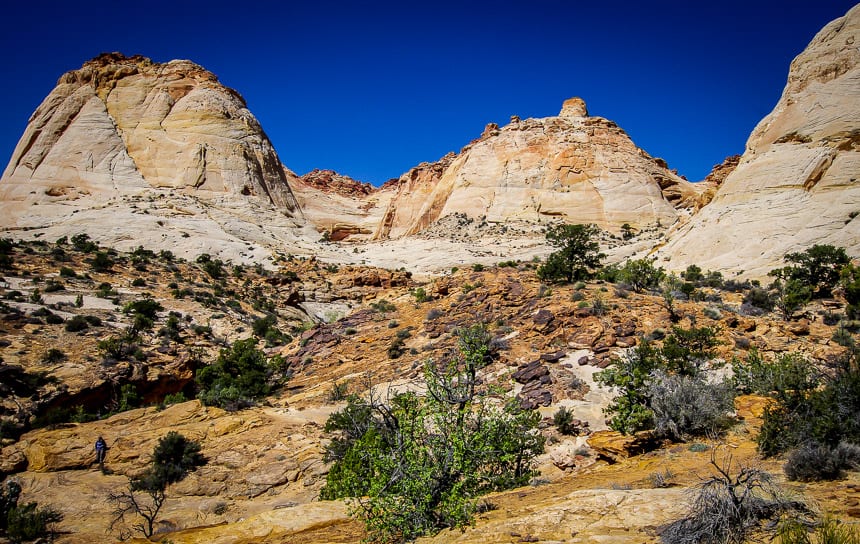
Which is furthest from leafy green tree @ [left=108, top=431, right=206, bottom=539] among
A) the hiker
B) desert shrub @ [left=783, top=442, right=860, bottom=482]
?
desert shrub @ [left=783, top=442, right=860, bottom=482]

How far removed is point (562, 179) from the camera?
48938 millimetres

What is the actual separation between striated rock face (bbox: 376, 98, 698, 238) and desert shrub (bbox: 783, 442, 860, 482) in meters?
41.9

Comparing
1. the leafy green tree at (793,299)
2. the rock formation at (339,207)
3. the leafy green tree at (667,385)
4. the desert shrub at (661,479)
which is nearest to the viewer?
the desert shrub at (661,479)

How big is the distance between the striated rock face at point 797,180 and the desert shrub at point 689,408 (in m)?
17.1

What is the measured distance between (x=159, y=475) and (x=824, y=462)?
11.1 meters

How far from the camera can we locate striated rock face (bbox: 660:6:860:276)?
2273 cm

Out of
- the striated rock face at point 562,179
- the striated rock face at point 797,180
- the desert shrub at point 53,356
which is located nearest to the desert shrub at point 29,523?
the desert shrub at point 53,356

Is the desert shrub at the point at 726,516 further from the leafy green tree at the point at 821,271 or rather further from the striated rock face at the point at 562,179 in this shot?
the striated rock face at the point at 562,179

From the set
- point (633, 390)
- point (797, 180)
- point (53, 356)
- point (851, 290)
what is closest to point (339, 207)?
point (797, 180)

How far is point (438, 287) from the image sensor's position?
66.6 ft

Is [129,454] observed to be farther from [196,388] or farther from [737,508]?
[737,508]

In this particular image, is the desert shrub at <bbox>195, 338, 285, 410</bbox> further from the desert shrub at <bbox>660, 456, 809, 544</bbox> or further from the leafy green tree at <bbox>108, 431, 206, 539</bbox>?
the desert shrub at <bbox>660, 456, 809, 544</bbox>

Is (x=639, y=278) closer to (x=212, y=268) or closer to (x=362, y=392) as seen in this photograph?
(x=362, y=392)

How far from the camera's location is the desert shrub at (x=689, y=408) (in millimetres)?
7934
